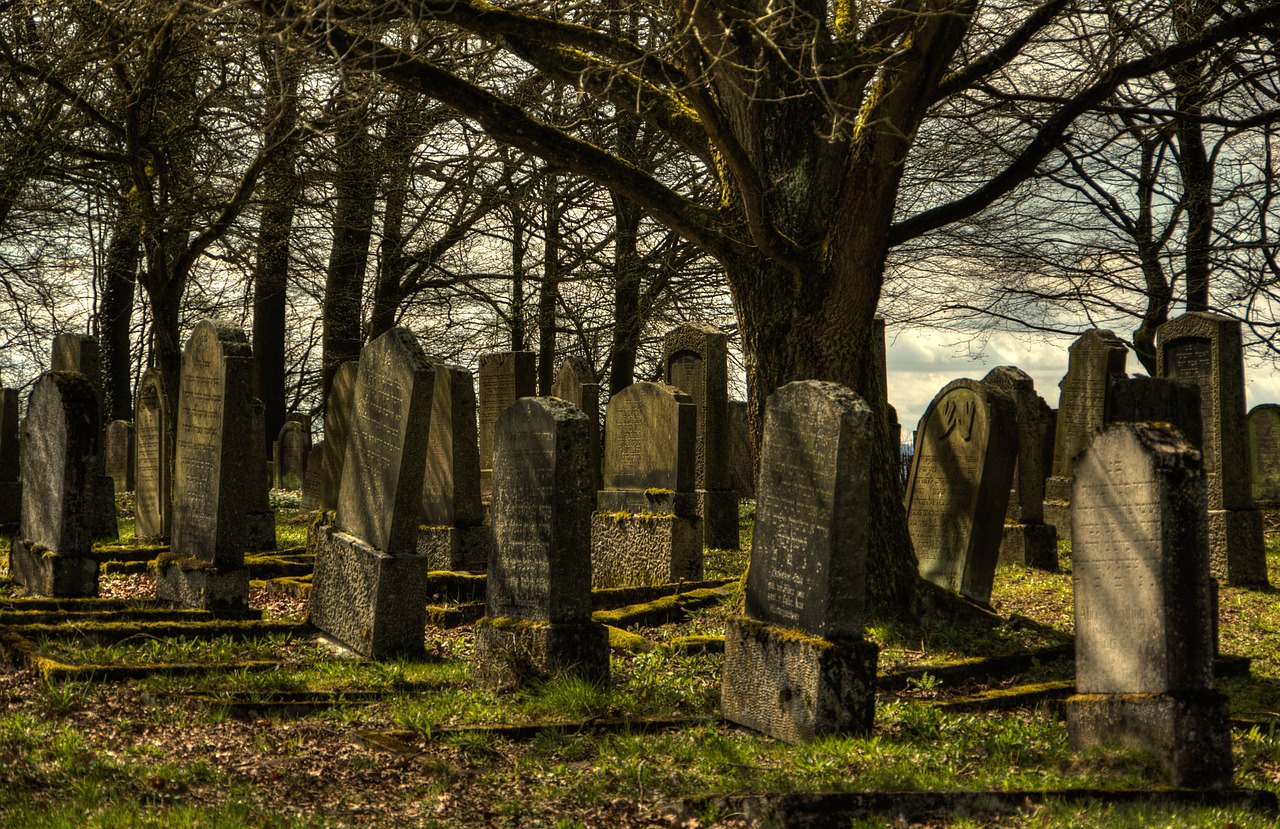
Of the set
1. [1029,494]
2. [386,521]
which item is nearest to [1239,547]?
[1029,494]

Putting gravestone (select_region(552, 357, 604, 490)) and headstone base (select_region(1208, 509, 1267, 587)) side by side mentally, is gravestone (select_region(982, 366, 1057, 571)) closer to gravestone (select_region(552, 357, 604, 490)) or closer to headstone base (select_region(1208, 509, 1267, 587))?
headstone base (select_region(1208, 509, 1267, 587))

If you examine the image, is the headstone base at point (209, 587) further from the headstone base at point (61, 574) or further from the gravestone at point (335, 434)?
the gravestone at point (335, 434)

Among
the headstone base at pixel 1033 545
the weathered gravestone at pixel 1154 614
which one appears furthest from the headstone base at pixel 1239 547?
the weathered gravestone at pixel 1154 614

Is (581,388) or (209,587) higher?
(581,388)

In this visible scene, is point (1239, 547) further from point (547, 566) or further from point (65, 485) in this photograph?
point (65, 485)

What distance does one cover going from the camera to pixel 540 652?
7281mm

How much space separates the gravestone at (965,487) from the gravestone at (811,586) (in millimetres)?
3718

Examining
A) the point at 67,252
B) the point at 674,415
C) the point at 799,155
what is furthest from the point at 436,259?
the point at 799,155

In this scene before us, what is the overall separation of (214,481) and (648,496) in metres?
4.90

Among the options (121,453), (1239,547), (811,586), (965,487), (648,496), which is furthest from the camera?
(121,453)

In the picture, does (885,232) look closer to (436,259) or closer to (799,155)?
(799,155)

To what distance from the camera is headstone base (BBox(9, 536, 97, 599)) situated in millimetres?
9484

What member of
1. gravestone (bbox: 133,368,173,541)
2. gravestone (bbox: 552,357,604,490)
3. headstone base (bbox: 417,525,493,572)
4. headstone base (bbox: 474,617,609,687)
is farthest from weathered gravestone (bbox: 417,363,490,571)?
headstone base (bbox: 474,617,609,687)

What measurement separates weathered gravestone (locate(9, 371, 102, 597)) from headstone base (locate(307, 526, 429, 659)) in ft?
7.74
